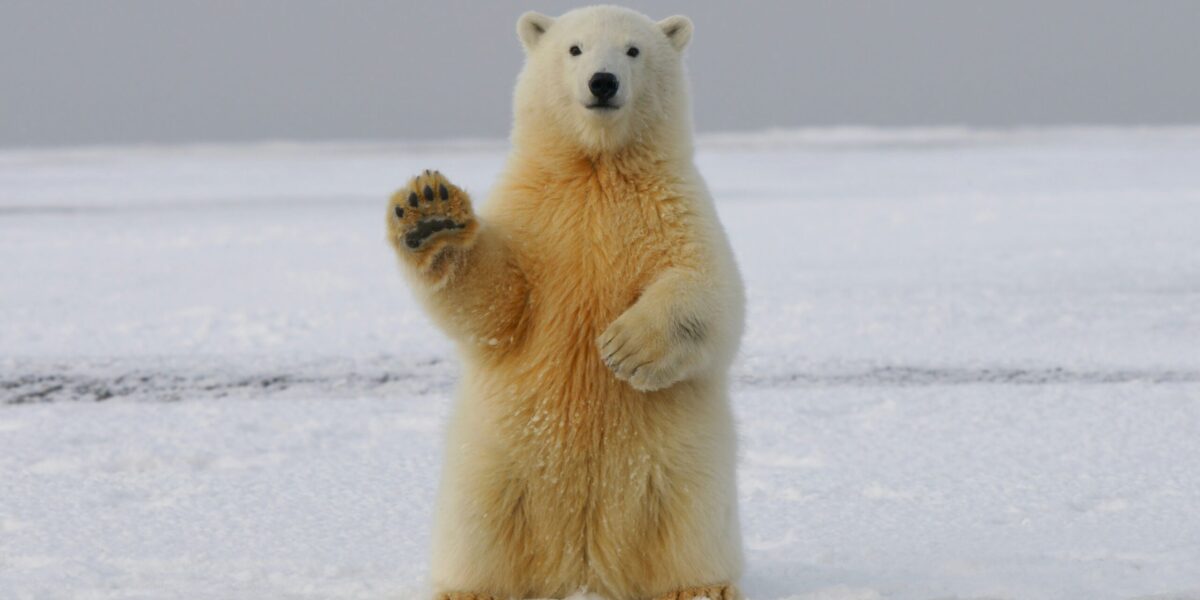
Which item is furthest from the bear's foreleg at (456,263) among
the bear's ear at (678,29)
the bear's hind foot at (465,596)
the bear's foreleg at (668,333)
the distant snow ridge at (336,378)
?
the distant snow ridge at (336,378)

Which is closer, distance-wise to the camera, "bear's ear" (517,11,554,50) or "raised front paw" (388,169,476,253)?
"raised front paw" (388,169,476,253)

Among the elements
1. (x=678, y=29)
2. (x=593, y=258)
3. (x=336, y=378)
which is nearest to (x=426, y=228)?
(x=593, y=258)

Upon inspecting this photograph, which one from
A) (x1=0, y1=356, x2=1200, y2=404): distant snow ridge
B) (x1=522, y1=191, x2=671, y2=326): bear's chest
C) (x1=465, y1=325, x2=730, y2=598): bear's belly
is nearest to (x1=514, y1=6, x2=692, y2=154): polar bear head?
(x1=522, y1=191, x2=671, y2=326): bear's chest

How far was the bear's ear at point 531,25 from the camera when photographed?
2818 mm

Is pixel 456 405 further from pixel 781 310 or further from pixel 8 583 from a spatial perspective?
pixel 781 310

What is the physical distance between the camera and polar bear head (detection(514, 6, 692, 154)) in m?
2.58

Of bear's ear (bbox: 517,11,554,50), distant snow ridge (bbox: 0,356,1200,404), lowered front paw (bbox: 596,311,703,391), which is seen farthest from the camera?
distant snow ridge (bbox: 0,356,1200,404)

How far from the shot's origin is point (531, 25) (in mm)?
2830

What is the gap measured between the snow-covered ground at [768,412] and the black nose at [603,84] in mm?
699

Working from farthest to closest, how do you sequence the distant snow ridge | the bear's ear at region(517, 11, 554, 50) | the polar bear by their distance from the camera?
the distant snow ridge
the bear's ear at region(517, 11, 554, 50)
the polar bear

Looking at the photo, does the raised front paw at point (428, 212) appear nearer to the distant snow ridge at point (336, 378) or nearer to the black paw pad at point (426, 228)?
the black paw pad at point (426, 228)

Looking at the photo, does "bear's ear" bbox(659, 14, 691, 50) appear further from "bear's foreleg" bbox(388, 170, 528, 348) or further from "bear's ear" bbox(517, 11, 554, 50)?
"bear's foreleg" bbox(388, 170, 528, 348)

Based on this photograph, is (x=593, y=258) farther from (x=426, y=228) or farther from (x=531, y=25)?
(x=531, y=25)

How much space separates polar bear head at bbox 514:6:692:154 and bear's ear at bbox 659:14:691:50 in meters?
0.02
